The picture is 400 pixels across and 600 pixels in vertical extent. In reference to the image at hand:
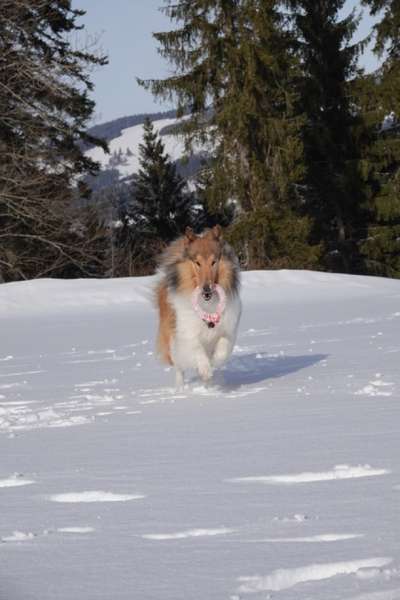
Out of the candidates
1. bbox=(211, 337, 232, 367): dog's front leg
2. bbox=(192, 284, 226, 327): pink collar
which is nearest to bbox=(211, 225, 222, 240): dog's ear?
bbox=(192, 284, 226, 327): pink collar

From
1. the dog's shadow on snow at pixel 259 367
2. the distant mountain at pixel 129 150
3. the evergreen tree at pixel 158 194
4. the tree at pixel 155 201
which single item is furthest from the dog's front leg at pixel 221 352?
the evergreen tree at pixel 158 194

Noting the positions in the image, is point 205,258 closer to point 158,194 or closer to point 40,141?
point 40,141

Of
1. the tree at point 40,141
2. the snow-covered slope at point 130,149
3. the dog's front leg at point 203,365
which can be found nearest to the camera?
the dog's front leg at point 203,365

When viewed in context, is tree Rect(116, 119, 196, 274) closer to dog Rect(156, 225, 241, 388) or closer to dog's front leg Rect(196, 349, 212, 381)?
dog Rect(156, 225, 241, 388)

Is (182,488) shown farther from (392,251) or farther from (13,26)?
(392,251)

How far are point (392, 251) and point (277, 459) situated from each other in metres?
29.2

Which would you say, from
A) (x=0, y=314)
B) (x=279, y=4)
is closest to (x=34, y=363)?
(x=0, y=314)

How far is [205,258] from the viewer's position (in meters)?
7.66

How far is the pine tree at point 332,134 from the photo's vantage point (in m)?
31.1

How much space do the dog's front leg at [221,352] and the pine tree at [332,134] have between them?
2386 cm

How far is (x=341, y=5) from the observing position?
31.9 meters

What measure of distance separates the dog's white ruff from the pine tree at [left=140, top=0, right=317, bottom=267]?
63.9ft

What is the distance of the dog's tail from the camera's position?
→ 830cm

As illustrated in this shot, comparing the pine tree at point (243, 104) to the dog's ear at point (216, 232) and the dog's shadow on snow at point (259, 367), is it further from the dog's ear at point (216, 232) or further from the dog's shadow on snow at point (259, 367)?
the dog's ear at point (216, 232)
